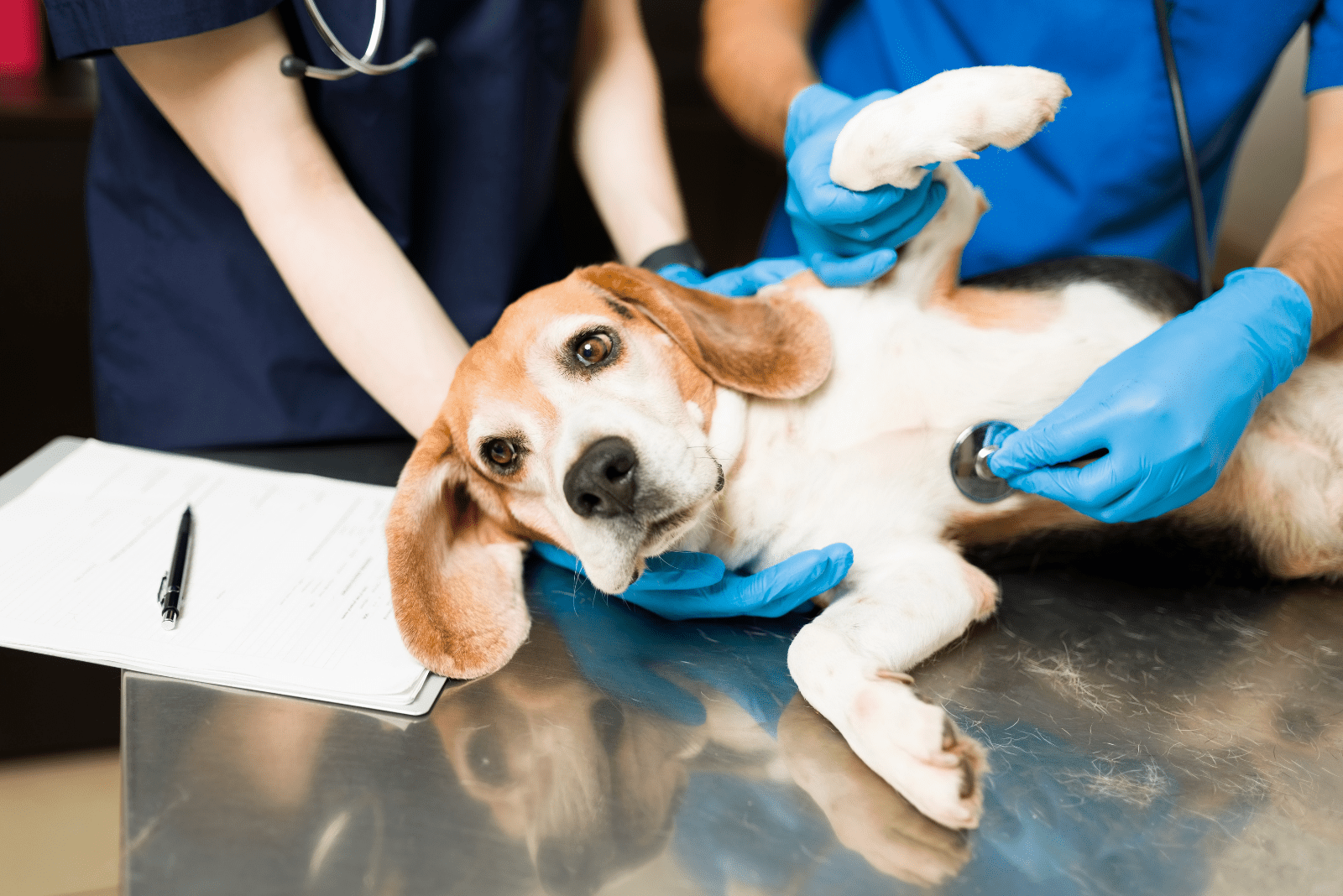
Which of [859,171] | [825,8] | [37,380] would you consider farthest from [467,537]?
[37,380]

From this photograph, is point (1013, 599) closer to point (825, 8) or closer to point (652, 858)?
point (652, 858)

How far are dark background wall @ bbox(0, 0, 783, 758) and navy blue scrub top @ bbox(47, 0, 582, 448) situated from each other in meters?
0.99

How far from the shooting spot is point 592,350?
Result: 1.37 m

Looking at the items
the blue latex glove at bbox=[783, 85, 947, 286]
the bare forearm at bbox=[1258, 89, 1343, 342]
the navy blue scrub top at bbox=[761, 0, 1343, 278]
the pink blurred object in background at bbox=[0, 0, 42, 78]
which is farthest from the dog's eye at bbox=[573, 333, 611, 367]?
the pink blurred object in background at bbox=[0, 0, 42, 78]

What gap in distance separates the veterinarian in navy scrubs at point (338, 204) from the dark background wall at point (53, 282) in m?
0.96

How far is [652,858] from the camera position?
88cm

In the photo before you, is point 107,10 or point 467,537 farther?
point 467,537

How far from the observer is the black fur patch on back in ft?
4.99

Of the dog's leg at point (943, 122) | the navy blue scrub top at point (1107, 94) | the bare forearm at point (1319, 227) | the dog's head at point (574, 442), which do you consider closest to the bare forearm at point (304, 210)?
the dog's head at point (574, 442)

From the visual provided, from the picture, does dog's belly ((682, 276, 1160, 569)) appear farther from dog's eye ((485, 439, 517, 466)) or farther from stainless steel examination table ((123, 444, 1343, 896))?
dog's eye ((485, 439, 517, 466))

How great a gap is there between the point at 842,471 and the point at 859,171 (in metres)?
0.45

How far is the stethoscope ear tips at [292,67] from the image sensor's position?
139 cm

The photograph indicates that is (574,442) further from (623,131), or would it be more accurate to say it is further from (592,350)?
(623,131)

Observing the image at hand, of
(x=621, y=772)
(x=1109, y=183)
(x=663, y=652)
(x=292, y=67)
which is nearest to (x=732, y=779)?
(x=621, y=772)
